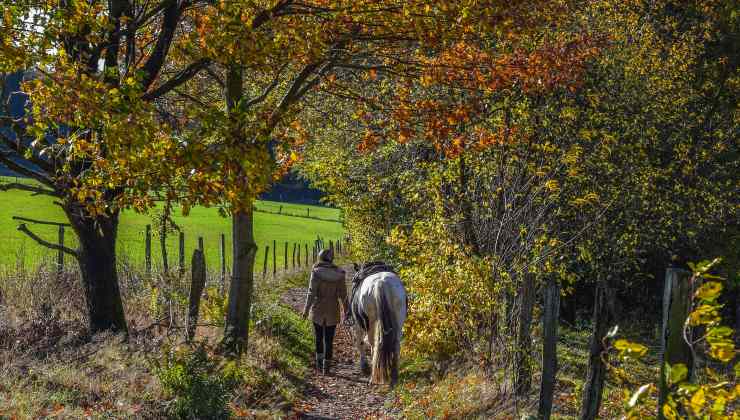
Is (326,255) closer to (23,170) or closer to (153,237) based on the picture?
(23,170)

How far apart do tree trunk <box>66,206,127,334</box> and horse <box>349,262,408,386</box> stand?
3.92m

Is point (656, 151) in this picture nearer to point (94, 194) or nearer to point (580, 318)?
point (580, 318)

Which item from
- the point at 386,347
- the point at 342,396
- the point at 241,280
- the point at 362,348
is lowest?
the point at 342,396

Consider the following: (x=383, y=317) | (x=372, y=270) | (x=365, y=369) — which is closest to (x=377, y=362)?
(x=383, y=317)

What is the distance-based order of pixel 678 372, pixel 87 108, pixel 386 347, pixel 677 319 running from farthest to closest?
pixel 386 347 < pixel 87 108 < pixel 677 319 < pixel 678 372

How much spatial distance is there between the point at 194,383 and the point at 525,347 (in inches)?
155

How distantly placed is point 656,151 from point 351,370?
8186 mm

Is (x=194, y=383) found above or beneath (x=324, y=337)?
above

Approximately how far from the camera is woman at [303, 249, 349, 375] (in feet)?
42.2

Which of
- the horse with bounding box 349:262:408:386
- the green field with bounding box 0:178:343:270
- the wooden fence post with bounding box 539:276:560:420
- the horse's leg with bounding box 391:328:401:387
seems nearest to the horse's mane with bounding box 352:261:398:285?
the horse with bounding box 349:262:408:386

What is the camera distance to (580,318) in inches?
912

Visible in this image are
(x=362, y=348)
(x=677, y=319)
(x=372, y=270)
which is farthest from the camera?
(x=362, y=348)

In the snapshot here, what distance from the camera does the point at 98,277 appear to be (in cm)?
1006

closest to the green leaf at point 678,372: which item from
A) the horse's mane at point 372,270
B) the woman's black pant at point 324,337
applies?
the horse's mane at point 372,270
